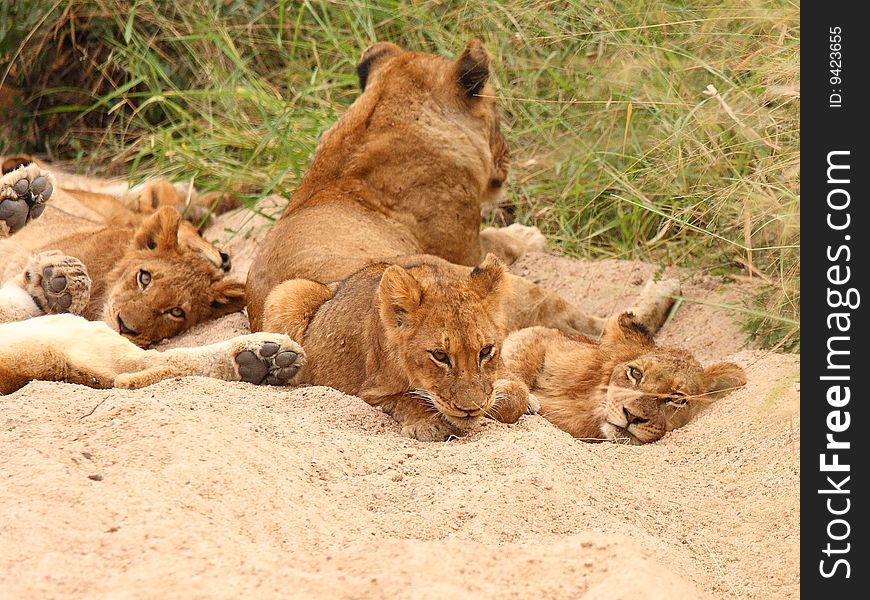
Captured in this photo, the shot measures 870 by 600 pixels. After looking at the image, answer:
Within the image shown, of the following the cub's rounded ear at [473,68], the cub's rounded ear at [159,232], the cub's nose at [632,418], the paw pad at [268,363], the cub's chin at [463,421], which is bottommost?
the cub's nose at [632,418]

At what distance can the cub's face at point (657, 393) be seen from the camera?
433 centimetres

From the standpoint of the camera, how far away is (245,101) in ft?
26.5

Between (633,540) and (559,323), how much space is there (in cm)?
244

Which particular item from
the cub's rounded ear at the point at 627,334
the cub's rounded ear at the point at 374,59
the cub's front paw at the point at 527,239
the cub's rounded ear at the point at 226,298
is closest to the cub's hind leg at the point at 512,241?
the cub's front paw at the point at 527,239

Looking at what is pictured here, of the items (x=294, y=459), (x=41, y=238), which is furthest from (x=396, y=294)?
(x=41, y=238)

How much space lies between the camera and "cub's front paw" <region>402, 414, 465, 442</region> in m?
3.97

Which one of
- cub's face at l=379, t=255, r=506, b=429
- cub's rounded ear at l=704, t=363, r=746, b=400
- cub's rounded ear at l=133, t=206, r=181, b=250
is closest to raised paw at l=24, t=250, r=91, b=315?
cub's rounded ear at l=133, t=206, r=181, b=250

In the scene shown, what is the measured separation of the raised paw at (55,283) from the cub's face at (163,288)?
10.9 inches

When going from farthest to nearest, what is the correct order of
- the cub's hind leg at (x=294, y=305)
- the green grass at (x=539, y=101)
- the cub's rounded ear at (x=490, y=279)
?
the cub's hind leg at (x=294, y=305)
the green grass at (x=539, y=101)
the cub's rounded ear at (x=490, y=279)

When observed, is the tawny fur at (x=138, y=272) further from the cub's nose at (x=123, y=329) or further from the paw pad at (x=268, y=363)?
the paw pad at (x=268, y=363)

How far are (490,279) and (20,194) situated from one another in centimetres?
218

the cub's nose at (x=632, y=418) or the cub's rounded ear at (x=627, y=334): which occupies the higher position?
the cub's rounded ear at (x=627, y=334)

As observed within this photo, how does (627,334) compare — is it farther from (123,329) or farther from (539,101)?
(123,329)
